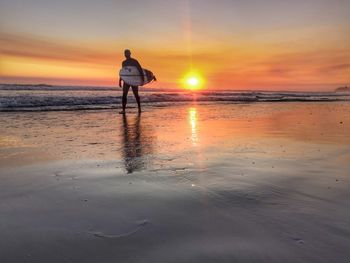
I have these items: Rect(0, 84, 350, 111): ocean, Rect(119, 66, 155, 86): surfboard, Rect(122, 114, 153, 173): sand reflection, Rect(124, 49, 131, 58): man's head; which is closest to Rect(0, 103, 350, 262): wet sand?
Rect(122, 114, 153, 173): sand reflection

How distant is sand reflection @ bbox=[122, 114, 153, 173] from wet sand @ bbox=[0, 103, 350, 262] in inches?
1.6

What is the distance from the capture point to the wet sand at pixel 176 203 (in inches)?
101

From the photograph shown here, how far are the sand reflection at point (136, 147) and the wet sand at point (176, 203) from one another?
4cm

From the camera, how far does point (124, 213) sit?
10.9 feet

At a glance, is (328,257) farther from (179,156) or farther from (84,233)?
(179,156)

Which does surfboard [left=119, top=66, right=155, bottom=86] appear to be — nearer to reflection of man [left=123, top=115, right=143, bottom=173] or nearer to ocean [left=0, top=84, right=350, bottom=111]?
ocean [left=0, top=84, right=350, bottom=111]

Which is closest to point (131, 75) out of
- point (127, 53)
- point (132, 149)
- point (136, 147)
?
point (127, 53)

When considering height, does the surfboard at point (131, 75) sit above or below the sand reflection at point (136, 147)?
above

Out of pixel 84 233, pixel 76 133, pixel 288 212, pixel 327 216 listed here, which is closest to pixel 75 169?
pixel 84 233

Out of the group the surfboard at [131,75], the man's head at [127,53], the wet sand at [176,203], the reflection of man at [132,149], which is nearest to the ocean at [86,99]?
the surfboard at [131,75]

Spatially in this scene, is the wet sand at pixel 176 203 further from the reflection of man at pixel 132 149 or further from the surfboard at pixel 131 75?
the surfboard at pixel 131 75

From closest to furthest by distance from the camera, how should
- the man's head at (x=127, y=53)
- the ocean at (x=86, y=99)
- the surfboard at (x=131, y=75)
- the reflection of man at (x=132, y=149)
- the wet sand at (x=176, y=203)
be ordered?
the wet sand at (x=176, y=203)
the reflection of man at (x=132, y=149)
the man's head at (x=127, y=53)
the surfboard at (x=131, y=75)
the ocean at (x=86, y=99)

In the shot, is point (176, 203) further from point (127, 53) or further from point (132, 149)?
point (127, 53)

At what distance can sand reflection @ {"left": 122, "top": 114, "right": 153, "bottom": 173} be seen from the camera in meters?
5.61
